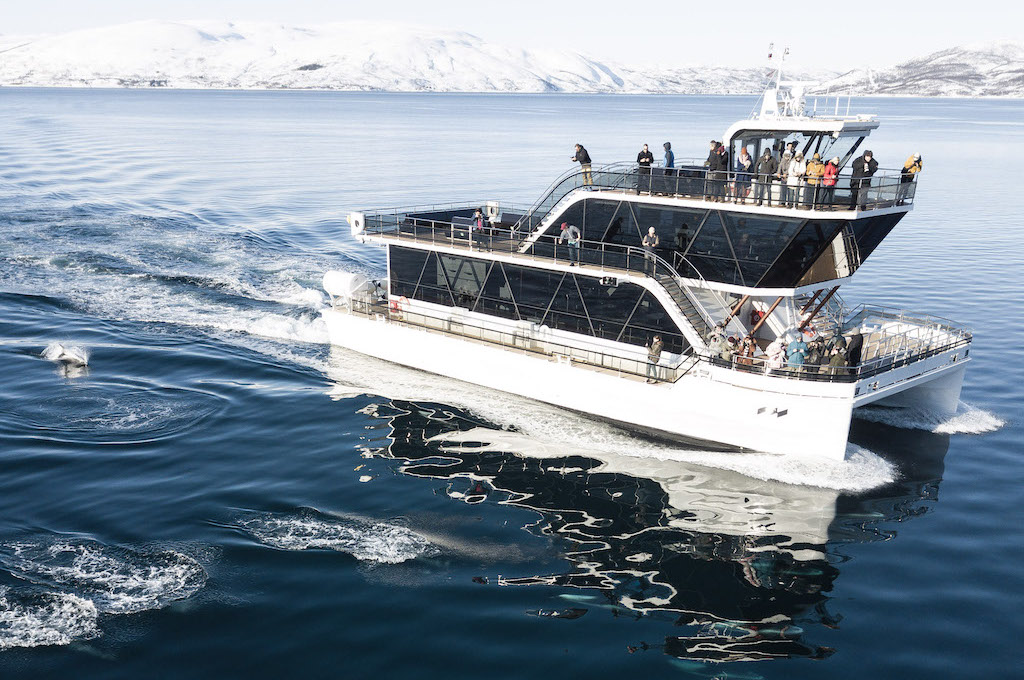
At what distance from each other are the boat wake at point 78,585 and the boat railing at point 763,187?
1650 centimetres

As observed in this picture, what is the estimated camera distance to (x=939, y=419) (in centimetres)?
2658

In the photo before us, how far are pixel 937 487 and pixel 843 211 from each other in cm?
793

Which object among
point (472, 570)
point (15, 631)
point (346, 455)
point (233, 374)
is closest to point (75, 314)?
point (233, 374)

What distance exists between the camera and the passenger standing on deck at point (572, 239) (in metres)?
26.9

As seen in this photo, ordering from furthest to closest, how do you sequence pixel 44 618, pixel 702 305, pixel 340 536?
pixel 702 305
pixel 340 536
pixel 44 618

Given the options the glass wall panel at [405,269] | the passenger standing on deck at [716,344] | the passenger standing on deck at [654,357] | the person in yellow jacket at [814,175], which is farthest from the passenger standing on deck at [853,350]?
the glass wall panel at [405,269]

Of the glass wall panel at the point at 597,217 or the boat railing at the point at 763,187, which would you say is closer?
the boat railing at the point at 763,187

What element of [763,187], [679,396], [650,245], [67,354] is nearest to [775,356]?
[679,396]

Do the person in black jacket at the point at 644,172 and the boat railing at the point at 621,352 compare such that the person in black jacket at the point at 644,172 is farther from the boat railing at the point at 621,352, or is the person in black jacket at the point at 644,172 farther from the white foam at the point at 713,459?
the white foam at the point at 713,459

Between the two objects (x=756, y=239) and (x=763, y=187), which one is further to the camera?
(x=756, y=239)

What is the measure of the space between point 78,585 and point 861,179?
21092mm

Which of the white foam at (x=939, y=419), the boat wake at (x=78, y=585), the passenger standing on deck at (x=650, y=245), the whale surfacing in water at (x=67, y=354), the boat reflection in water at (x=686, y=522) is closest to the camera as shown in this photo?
the boat wake at (x=78, y=585)

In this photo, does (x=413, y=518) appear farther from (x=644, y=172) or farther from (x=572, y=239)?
(x=644, y=172)

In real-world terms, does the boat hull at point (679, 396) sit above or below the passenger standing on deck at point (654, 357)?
below
